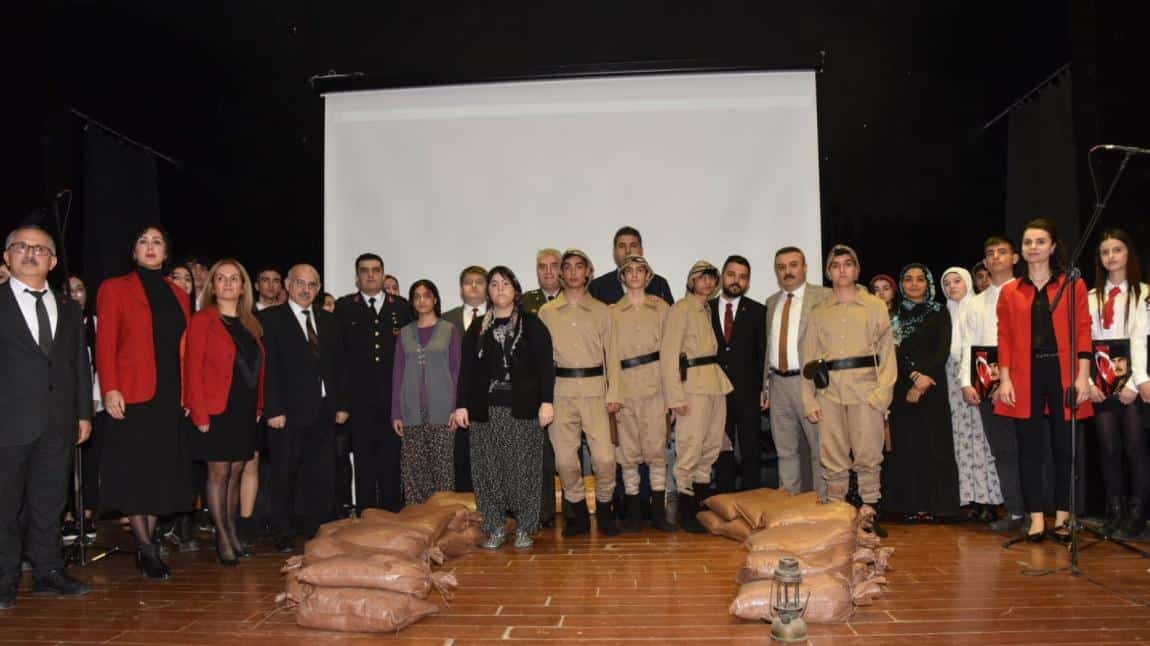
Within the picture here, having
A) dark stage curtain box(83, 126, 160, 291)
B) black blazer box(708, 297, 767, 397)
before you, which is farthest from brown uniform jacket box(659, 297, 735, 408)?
dark stage curtain box(83, 126, 160, 291)

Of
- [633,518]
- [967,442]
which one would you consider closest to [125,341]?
[633,518]

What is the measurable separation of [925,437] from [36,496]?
15.6 feet

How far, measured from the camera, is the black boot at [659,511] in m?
5.06

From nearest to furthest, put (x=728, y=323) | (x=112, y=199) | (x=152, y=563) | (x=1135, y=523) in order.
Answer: (x=152, y=563) → (x=1135, y=523) → (x=728, y=323) → (x=112, y=199)

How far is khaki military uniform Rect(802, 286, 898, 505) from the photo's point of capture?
15.7 feet

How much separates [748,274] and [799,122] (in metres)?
1.62

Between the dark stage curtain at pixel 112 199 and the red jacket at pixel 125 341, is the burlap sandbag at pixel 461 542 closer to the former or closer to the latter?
the red jacket at pixel 125 341

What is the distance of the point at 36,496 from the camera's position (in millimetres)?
3781

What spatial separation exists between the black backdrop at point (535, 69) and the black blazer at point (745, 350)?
99cm

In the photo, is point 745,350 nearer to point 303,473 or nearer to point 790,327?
point 790,327

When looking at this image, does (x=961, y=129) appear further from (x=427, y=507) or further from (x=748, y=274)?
(x=427, y=507)

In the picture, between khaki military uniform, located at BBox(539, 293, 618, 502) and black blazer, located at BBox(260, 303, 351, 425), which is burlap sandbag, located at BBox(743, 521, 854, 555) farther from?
black blazer, located at BBox(260, 303, 351, 425)

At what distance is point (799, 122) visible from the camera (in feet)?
21.1

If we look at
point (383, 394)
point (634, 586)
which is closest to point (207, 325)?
point (383, 394)
